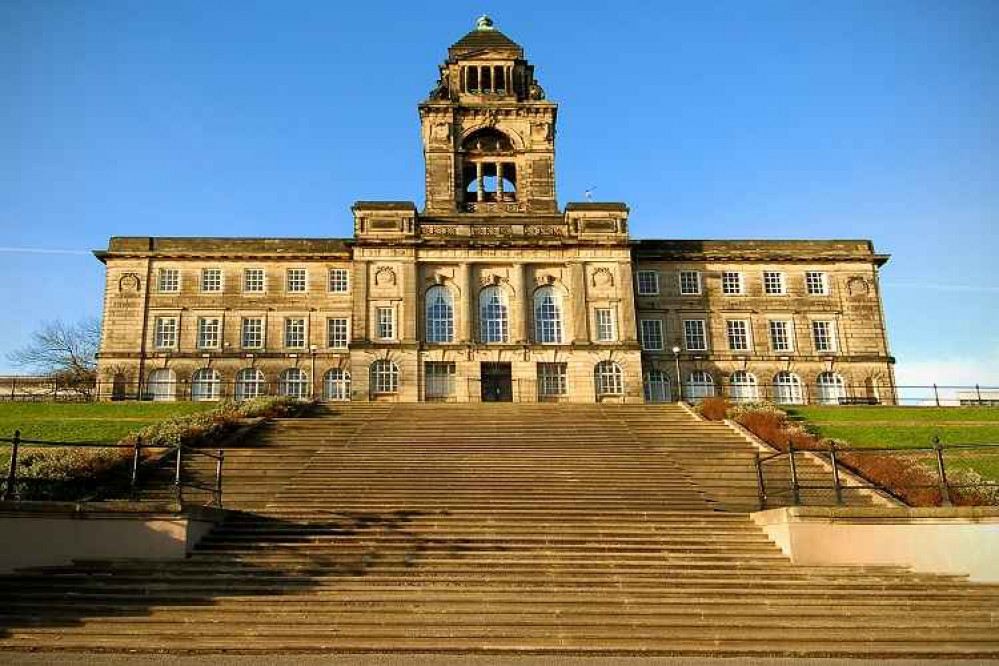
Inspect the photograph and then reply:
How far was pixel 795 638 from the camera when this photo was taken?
1204 cm

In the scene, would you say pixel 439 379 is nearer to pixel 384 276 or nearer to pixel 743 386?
pixel 384 276

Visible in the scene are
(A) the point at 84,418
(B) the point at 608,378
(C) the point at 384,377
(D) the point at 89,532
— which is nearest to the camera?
(D) the point at 89,532

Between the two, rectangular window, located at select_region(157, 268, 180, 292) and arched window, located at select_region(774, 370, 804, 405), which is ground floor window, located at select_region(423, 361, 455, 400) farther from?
arched window, located at select_region(774, 370, 804, 405)

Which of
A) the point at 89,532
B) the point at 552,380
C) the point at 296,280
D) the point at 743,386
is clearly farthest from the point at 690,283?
the point at 89,532

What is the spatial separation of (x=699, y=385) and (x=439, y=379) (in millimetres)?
14485

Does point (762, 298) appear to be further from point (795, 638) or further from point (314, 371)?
point (795, 638)

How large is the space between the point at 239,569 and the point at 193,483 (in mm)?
7406

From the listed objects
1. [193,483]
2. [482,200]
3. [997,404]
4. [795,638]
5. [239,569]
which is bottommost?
[795,638]

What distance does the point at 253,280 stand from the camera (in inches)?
1829

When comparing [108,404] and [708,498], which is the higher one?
[108,404]

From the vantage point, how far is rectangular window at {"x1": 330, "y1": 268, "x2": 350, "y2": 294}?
152ft

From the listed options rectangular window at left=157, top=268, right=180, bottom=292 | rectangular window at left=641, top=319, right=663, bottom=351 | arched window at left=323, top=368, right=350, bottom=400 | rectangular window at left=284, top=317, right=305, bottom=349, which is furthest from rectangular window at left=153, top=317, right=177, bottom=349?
rectangular window at left=641, top=319, right=663, bottom=351

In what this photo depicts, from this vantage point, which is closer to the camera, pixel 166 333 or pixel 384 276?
pixel 384 276

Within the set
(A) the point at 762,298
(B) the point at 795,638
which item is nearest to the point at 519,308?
(A) the point at 762,298
